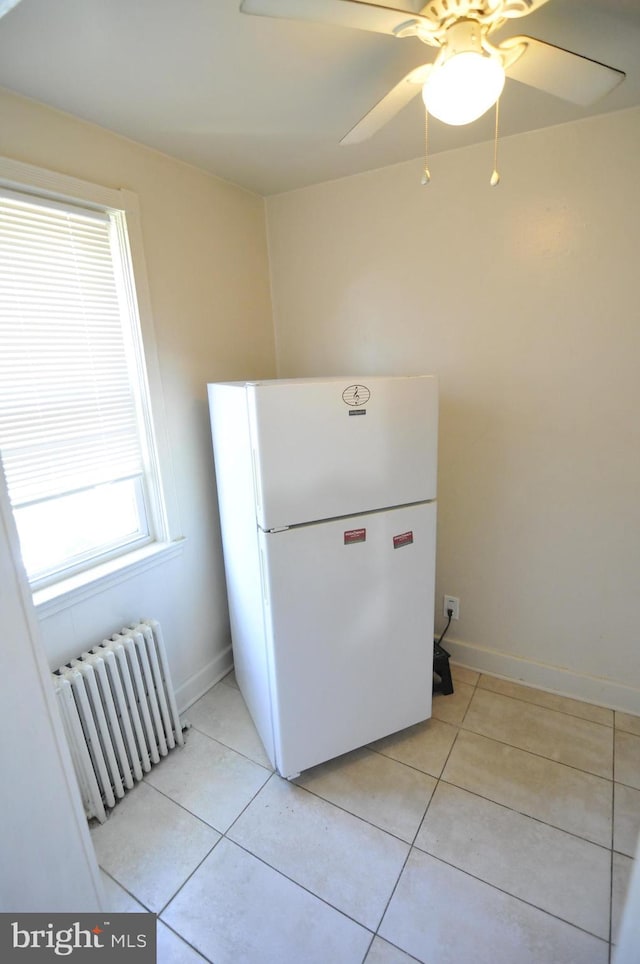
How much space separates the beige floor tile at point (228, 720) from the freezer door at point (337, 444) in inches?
42.3

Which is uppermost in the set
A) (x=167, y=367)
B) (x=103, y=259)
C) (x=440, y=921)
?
(x=103, y=259)

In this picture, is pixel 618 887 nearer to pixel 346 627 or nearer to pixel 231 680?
pixel 346 627

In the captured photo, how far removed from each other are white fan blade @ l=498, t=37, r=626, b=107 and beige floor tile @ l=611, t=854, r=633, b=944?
6.77 ft

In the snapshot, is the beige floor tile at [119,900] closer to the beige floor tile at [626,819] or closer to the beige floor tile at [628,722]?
the beige floor tile at [626,819]

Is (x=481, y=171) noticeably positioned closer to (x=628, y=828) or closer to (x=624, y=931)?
(x=624, y=931)

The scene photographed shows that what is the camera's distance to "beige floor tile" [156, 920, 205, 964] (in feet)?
3.78

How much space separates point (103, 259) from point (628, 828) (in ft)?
9.01

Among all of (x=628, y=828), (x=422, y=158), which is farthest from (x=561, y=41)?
(x=628, y=828)

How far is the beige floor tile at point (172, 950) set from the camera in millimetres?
1152

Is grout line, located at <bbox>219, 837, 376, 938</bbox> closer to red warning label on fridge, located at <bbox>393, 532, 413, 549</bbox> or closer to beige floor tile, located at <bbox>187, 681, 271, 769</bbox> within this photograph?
beige floor tile, located at <bbox>187, 681, 271, 769</bbox>

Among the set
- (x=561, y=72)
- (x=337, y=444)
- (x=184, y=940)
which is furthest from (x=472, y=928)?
(x=561, y=72)

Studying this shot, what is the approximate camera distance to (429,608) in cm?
171

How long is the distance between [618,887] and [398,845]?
0.66 metres

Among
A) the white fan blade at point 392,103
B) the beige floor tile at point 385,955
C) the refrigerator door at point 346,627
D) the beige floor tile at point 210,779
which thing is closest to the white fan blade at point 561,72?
the white fan blade at point 392,103
